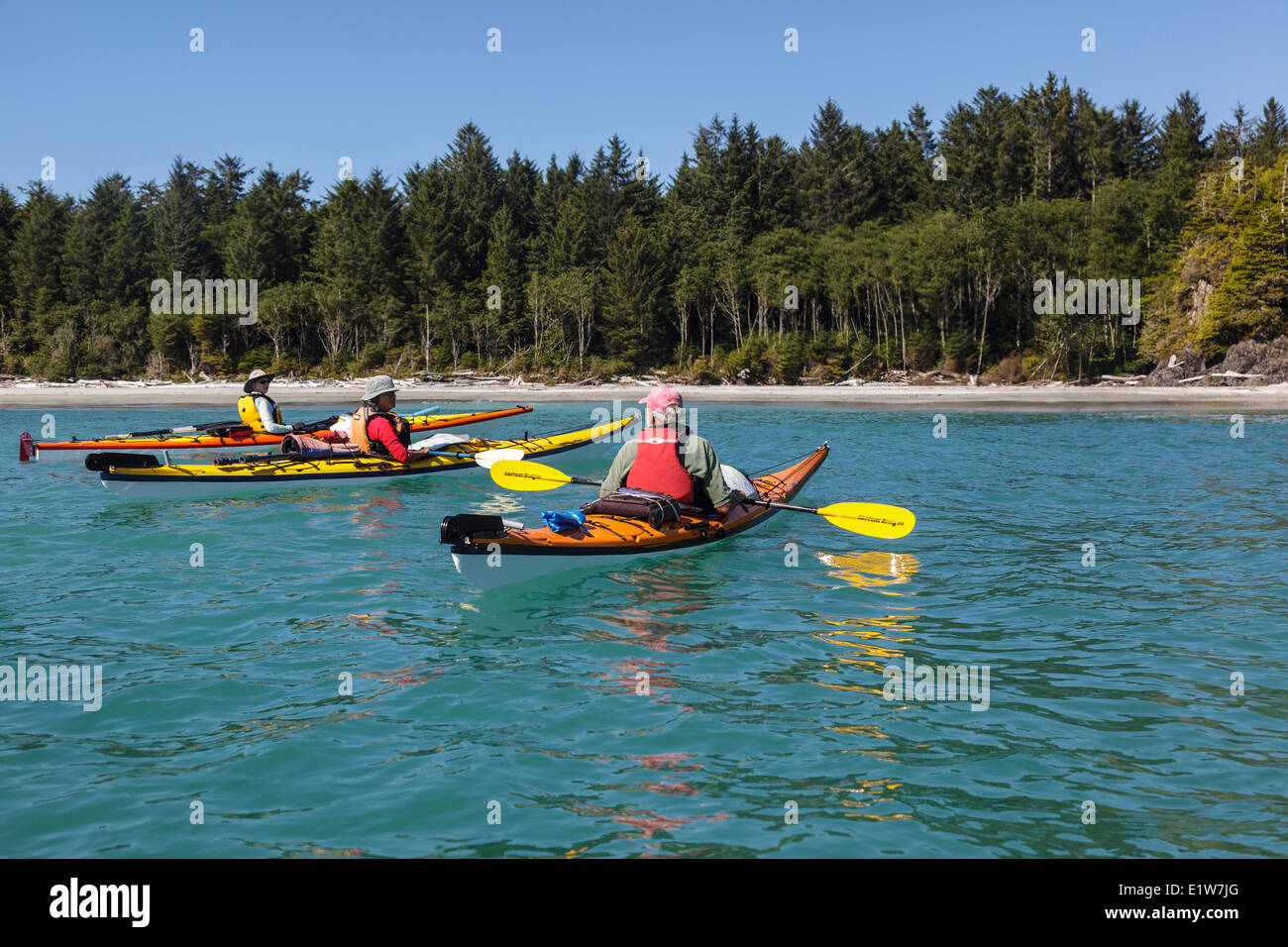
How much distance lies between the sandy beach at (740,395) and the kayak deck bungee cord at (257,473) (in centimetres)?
2079

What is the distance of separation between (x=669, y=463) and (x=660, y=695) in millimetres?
3896

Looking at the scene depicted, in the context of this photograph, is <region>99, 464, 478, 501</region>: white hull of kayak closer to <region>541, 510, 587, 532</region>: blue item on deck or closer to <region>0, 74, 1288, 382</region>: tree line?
<region>541, 510, 587, 532</region>: blue item on deck

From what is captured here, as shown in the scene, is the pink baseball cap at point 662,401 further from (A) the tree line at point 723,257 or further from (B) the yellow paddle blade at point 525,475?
(A) the tree line at point 723,257

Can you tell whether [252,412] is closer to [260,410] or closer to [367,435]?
[260,410]

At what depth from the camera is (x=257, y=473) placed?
1404cm

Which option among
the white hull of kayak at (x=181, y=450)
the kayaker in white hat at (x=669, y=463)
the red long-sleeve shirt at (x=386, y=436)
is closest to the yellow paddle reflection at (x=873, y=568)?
the kayaker in white hat at (x=669, y=463)

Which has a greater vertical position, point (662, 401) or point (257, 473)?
point (662, 401)

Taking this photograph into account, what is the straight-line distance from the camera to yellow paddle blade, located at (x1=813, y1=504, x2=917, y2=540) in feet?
32.4

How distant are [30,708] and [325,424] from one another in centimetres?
1104

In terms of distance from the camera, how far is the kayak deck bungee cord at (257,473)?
13367 millimetres

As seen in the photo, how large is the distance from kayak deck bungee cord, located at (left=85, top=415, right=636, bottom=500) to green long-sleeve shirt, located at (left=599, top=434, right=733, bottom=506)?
5962 millimetres

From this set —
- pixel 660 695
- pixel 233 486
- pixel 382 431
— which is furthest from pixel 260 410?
pixel 660 695

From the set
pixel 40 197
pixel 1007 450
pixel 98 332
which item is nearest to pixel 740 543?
pixel 1007 450
